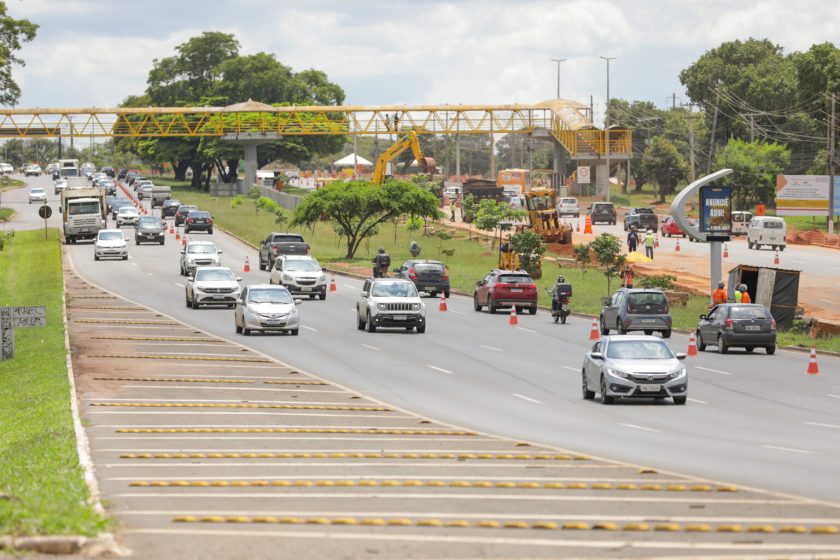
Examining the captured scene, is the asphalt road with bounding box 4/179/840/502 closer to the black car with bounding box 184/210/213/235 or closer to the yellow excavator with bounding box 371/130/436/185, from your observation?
the black car with bounding box 184/210/213/235

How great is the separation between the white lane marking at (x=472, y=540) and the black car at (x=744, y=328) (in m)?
27.3

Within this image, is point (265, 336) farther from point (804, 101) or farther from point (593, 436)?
point (804, 101)

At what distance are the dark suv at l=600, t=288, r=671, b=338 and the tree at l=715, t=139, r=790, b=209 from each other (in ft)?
267

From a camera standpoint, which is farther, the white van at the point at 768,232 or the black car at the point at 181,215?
the black car at the point at 181,215

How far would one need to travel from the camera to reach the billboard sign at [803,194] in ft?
346

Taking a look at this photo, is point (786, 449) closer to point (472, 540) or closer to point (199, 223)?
point (472, 540)

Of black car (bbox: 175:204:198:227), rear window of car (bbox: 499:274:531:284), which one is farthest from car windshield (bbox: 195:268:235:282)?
black car (bbox: 175:204:198:227)

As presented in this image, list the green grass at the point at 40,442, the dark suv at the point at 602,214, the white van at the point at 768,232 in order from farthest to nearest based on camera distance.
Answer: the dark suv at the point at 602,214 < the white van at the point at 768,232 < the green grass at the point at 40,442

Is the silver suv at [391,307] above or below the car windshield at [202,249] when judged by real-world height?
below

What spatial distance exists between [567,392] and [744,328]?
419 inches

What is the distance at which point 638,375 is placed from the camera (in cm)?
2898

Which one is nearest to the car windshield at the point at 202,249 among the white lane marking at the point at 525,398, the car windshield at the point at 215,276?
the car windshield at the point at 215,276

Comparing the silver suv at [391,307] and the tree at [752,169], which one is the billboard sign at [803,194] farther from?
the silver suv at [391,307]

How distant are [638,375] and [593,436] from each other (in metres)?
5.80
